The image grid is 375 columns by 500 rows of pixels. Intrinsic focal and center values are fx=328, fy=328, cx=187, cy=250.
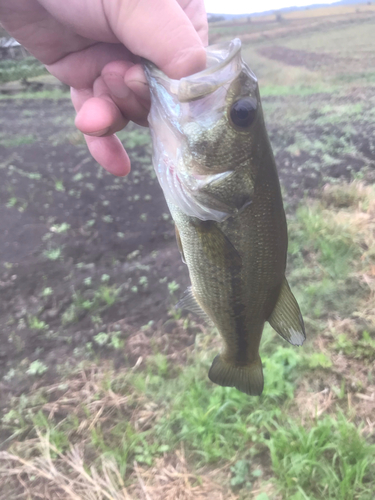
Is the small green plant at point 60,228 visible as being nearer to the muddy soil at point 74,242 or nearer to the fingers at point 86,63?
the muddy soil at point 74,242

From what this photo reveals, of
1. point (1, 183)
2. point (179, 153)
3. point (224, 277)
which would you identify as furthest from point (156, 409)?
point (1, 183)

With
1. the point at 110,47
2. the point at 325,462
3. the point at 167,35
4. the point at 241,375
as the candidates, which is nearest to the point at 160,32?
the point at 167,35

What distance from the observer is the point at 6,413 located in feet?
5.27

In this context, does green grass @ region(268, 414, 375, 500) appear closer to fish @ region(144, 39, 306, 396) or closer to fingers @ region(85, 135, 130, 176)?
fish @ region(144, 39, 306, 396)

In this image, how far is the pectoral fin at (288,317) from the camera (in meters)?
0.87

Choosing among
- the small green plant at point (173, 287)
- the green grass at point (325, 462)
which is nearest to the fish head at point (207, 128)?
the green grass at point (325, 462)

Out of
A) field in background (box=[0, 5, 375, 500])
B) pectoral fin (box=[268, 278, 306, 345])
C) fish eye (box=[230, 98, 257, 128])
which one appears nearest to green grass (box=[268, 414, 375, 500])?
field in background (box=[0, 5, 375, 500])

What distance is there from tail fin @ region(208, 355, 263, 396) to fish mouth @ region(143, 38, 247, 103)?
766mm

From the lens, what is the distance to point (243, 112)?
68cm

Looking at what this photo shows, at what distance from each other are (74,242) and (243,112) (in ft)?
6.89

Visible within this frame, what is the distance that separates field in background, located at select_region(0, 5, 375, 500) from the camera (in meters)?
1.34

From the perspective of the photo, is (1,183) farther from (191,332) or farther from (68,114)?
(191,332)

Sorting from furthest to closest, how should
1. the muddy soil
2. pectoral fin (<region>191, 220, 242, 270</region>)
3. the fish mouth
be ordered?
the muddy soil → pectoral fin (<region>191, 220, 242, 270</region>) → the fish mouth

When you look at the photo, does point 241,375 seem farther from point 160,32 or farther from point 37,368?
point 37,368
